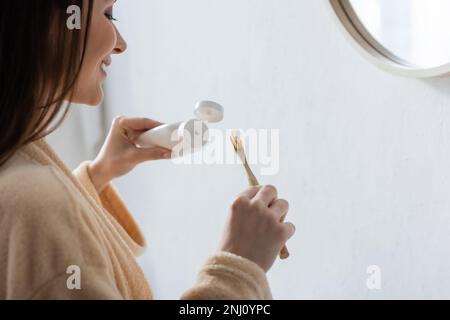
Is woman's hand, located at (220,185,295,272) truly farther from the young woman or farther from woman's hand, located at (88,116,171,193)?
woman's hand, located at (88,116,171,193)

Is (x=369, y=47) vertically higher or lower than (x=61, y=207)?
higher

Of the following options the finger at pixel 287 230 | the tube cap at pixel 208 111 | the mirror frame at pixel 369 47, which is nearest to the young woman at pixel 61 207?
the finger at pixel 287 230

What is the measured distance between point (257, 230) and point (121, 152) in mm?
375

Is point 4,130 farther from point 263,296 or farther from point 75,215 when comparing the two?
point 263,296

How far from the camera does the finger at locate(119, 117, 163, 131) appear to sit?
939mm

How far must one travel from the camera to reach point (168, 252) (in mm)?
1530

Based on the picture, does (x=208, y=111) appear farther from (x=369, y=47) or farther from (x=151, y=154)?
(x=369, y=47)

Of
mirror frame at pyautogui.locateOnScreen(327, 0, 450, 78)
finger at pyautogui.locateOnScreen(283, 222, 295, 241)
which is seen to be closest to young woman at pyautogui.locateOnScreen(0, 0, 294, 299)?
finger at pyautogui.locateOnScreen(283, 222, 295, 241)

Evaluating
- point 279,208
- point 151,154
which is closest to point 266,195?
point 279,208

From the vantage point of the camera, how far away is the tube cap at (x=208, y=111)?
2.75 feet

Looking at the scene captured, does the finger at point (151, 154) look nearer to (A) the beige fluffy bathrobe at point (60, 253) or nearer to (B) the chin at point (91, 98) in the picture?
(B) the chin at point (91, 98)

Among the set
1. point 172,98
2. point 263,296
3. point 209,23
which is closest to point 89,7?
point 263,296

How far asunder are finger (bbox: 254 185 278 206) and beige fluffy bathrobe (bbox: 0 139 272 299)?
84 mm

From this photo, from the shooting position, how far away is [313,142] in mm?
1029
